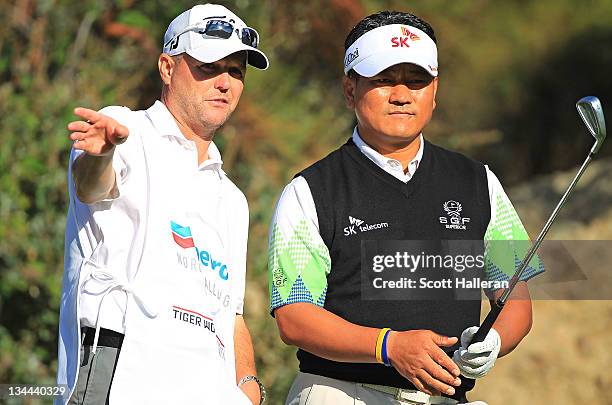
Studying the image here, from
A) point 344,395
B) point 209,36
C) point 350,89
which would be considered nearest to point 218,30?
point 209,36

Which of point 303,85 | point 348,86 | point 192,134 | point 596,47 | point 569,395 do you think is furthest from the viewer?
point 596,47

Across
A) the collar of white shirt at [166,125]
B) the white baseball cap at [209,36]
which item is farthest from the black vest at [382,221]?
the white baseball cap at [209,36]

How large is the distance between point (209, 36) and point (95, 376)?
43.9 inches

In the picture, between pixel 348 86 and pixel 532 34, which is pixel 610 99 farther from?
pixel 348 86

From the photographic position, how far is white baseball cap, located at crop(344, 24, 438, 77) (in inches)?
160

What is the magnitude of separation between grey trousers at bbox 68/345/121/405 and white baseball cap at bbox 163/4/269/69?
0.97 m

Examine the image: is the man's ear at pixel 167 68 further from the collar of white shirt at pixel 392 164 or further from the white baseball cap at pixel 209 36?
the collar of white shirt at pixel 392 164

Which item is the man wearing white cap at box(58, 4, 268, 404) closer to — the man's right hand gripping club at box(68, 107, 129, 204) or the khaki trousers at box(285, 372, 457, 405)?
the man's right hand gripping club at box(68, 107, 129, 204)

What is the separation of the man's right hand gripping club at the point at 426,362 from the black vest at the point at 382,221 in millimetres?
228

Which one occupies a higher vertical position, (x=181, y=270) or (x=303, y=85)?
(x=303, y=85)

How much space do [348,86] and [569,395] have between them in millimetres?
4169

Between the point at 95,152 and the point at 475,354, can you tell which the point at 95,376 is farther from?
the point at 475,354

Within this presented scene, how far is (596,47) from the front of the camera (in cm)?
1073

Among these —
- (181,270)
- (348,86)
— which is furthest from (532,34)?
(181,270)
